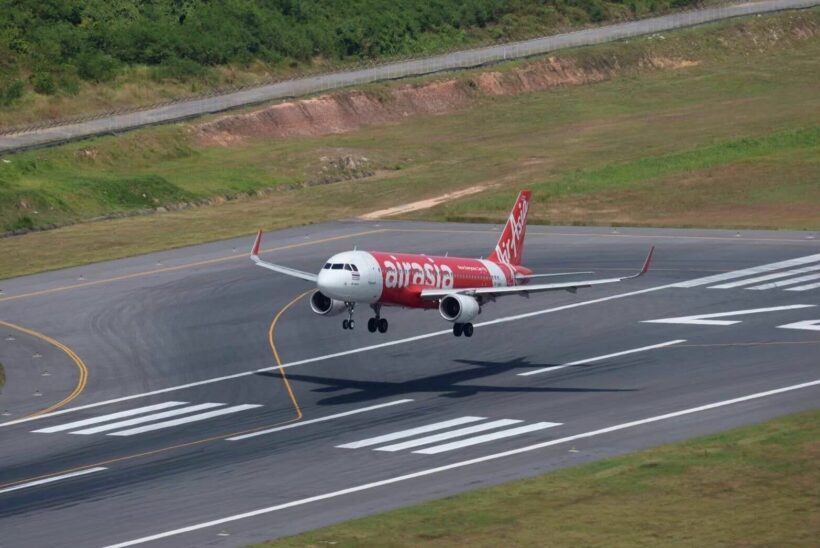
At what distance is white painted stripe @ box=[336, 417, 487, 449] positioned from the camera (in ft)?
253

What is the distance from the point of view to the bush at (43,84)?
168 metres

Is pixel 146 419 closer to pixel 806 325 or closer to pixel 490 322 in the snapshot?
pixel 490 322

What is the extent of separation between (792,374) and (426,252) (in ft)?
137

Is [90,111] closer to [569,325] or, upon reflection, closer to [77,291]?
[77,291]

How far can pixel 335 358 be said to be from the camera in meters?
97.0

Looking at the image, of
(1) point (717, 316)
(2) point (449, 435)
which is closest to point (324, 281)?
(2) point (449, 435)

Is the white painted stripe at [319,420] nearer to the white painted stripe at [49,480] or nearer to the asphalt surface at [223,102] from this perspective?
the white painted stripe at [49,480]

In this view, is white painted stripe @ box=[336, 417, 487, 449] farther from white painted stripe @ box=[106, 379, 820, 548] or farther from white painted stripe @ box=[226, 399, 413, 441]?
white painted stripe @ box=[106, 379, 820, 548]

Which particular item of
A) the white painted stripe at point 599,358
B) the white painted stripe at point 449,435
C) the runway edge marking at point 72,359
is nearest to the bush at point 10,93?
the runway edge marking at point 72,359

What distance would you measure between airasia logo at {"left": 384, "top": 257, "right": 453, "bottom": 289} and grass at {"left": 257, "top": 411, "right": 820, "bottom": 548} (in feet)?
50.5

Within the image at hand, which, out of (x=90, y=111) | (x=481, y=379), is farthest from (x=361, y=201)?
(x=481, y=379)

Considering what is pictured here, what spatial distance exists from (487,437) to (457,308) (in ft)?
26.7

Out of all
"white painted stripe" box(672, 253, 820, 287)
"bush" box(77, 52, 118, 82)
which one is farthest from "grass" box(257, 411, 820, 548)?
"bush" box(77, 52, 118, 82)

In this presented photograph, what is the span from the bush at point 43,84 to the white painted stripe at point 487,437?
102375 millimetres
